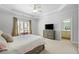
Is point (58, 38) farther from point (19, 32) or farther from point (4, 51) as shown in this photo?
point (4, 51)

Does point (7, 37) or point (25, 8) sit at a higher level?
point (25, 8)

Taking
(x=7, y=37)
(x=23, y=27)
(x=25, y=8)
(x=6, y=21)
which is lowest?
(x=7, y=37)

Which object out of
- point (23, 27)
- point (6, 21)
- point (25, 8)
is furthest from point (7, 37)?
point (25, 8)

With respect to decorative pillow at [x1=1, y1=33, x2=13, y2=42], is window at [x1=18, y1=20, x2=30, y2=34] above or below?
above

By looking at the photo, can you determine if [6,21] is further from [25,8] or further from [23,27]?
[25,8]

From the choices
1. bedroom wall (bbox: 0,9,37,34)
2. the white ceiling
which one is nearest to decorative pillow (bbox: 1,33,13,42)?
bedroom wall (bbox: 0,9,37,34)

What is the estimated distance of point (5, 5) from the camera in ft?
7.06

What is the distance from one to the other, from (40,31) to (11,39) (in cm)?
103

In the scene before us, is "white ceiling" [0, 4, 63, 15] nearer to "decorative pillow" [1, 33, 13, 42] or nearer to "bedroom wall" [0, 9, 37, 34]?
"bedroom wall" [0, 9, 37, 34]

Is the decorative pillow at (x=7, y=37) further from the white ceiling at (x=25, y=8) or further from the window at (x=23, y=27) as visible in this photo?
the white ceiling at (x=25, y=8)

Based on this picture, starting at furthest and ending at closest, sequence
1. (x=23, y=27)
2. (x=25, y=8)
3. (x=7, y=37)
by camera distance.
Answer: (x=25, y=8) < (x=23, y=27) < (x=7, y=37)

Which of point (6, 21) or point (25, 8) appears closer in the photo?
point (6, 21)

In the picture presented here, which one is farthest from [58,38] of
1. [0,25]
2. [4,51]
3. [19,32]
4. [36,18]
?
[4,51]

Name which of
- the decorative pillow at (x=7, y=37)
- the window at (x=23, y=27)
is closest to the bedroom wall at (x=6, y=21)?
the decorative pillow at (x=7, y=37)
